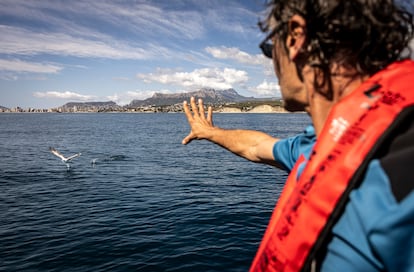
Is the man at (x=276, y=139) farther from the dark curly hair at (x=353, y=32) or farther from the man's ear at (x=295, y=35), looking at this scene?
the dark curly hair at (x=353, y=32)

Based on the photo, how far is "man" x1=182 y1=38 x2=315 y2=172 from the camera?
215 centimetres

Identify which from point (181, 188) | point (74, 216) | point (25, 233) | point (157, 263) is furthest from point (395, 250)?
point (181, 188)

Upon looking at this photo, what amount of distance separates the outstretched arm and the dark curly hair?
1917 millimetres

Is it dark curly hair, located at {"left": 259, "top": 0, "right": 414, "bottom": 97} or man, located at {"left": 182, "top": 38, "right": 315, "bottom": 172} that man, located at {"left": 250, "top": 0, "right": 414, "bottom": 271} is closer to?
dark curly hair, located at {"left": 259, "top": 0, "right": 414, "bottom": 97}

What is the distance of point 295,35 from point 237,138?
2.38m

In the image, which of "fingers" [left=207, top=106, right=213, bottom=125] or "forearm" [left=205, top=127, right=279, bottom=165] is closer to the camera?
"forearm" [left=205, top=127, right=279, bottom=165]

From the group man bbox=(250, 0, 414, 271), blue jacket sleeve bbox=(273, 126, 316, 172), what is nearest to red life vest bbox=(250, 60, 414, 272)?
man bbox=(250, 0, 414, 271)

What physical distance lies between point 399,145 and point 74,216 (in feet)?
82.7

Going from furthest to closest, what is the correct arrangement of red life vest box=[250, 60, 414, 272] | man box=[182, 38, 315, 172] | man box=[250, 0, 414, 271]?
man box=[182, 38, 315, 172]
red life vest box=[250, 60, 414, 272]
man box=[250, 0, 414, 271]

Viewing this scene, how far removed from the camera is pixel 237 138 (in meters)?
4.22

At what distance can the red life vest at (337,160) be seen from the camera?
147 centimetres

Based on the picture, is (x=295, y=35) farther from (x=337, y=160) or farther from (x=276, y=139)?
(x=276, y=139)

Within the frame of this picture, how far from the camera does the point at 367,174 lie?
1.43m

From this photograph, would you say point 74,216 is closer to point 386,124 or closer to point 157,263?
point 157,263
